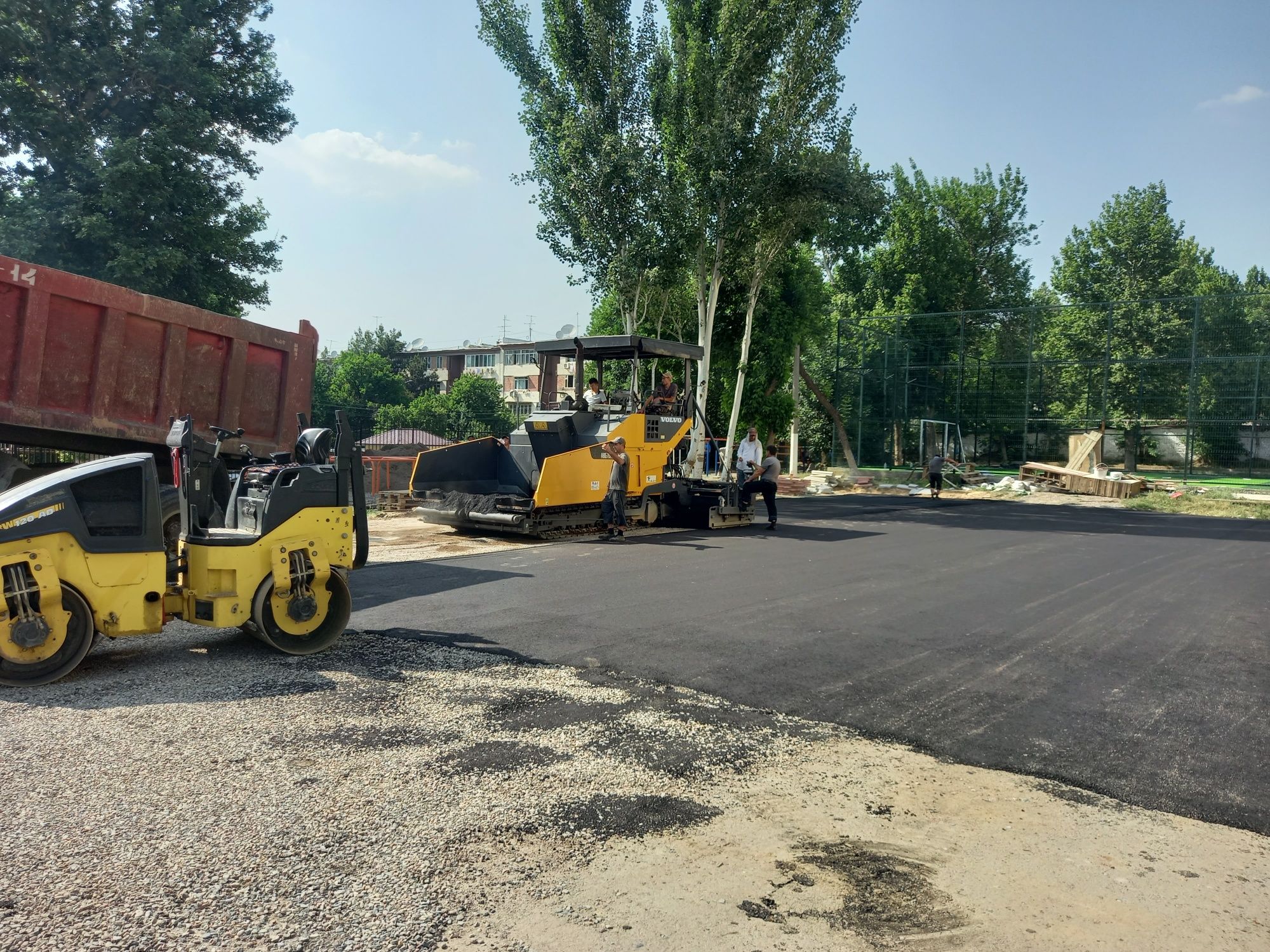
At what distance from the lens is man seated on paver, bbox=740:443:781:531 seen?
15.5 metres

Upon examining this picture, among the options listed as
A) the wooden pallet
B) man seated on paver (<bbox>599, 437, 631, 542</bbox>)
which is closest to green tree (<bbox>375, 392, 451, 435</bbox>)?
the wooden pallet

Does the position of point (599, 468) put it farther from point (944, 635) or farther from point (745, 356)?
point (745, 356)

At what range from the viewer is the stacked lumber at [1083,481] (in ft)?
84.7

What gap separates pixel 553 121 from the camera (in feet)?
73.7

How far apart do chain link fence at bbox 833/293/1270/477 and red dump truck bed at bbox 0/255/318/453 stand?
25478mm

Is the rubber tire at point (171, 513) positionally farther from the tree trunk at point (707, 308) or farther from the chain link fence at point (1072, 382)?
the chain link fence at point (1072, 382)

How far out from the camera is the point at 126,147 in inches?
716

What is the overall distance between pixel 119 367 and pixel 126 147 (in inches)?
434

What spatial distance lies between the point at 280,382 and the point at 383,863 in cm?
919

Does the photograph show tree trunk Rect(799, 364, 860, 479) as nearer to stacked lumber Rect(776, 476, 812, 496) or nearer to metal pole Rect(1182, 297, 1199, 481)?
stacked lumber Rect(776, 476, 812, 496)

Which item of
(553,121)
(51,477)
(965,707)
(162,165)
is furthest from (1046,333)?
(51,477)

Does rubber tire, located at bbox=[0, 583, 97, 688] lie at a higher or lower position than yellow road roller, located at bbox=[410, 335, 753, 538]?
lower

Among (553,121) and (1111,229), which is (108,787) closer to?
(553,121)

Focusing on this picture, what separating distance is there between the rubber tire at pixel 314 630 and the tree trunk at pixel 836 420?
26.9 meters
